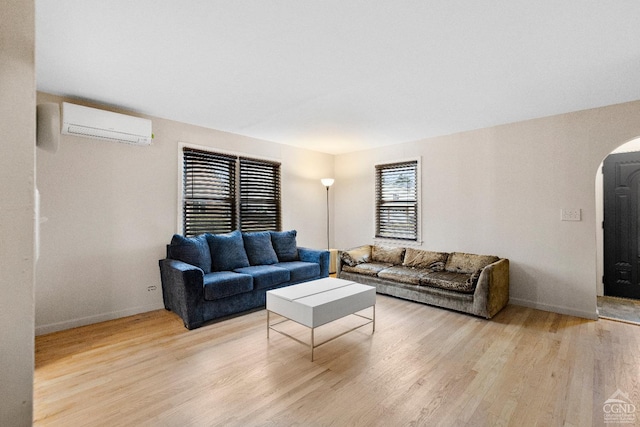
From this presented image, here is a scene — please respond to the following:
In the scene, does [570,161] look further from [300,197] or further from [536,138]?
[300,197]

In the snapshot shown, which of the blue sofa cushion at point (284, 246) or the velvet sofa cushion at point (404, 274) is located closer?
the velvet sofa cushion at point (404, 274)

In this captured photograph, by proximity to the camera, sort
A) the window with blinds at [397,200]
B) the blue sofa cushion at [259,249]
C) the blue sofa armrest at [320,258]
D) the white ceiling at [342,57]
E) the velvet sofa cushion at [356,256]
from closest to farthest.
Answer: the white ceiling at [342,57] → the blue sofa cushion at [259,249] → the blue sofa armrest at [320,258] → the velvet sofa cushion at [356,256] → the window with blinds at [397,200]

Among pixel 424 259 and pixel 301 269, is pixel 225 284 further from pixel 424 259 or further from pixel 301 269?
pixel 424 259

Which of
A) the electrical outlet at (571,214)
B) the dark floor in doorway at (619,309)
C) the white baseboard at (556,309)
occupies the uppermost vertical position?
the electrical outlet at (571,214)

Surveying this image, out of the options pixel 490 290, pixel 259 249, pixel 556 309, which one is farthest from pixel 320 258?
pixel 556 309

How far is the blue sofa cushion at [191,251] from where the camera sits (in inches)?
143

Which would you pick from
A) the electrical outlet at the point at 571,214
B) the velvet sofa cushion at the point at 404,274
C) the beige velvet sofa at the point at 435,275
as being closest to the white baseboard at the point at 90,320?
the beige velvet sofa at the point at 435,275

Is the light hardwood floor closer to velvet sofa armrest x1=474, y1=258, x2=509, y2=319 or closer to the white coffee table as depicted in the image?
velvet sofa armrest x1=474, y1=258, x2=509, y2=319

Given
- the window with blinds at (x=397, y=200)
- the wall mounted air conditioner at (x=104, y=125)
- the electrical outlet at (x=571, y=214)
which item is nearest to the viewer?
the wall mounted air conditioner at (x=104, y=125)

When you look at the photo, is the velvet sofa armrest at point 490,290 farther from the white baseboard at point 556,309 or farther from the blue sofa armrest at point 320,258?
the blue sofa armrest at point 320,258

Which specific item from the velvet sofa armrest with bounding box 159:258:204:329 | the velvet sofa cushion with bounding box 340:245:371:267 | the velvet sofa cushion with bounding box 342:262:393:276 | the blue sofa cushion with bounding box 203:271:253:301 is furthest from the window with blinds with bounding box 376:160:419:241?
the velvet sofa armrest with bounding box 159:258:204:329

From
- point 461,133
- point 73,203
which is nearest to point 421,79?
point 461,133

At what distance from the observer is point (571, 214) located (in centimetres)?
358

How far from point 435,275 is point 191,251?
3170 mm
